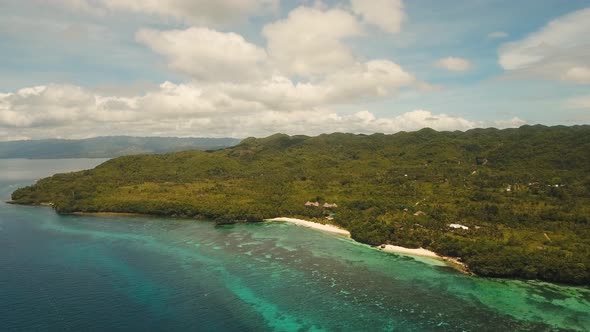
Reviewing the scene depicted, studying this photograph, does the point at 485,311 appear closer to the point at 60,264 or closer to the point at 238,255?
the point at 238,255

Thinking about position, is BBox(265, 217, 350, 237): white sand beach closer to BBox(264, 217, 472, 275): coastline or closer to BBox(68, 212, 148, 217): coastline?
BBox(264, 217, 472, 275): coastline

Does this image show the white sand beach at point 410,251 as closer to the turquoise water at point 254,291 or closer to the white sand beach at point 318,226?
the turquoise water at point 254,291

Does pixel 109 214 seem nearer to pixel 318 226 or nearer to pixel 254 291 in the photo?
pixel 318 226

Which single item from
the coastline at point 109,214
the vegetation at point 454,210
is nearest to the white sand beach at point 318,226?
the vegetation at point 454,210

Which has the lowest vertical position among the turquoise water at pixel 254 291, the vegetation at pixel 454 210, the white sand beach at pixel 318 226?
the turquoise water at pixel 254 291

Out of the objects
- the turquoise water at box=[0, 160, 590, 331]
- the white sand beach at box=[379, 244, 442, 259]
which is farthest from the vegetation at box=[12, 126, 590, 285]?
the turquoise water at box=[0, 160, 590, 331]

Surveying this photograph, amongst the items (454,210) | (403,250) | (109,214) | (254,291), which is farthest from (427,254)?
(109,214)

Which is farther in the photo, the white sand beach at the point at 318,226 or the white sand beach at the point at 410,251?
the white sand beach at the point at 318,226

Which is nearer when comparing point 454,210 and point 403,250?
point 403,250
